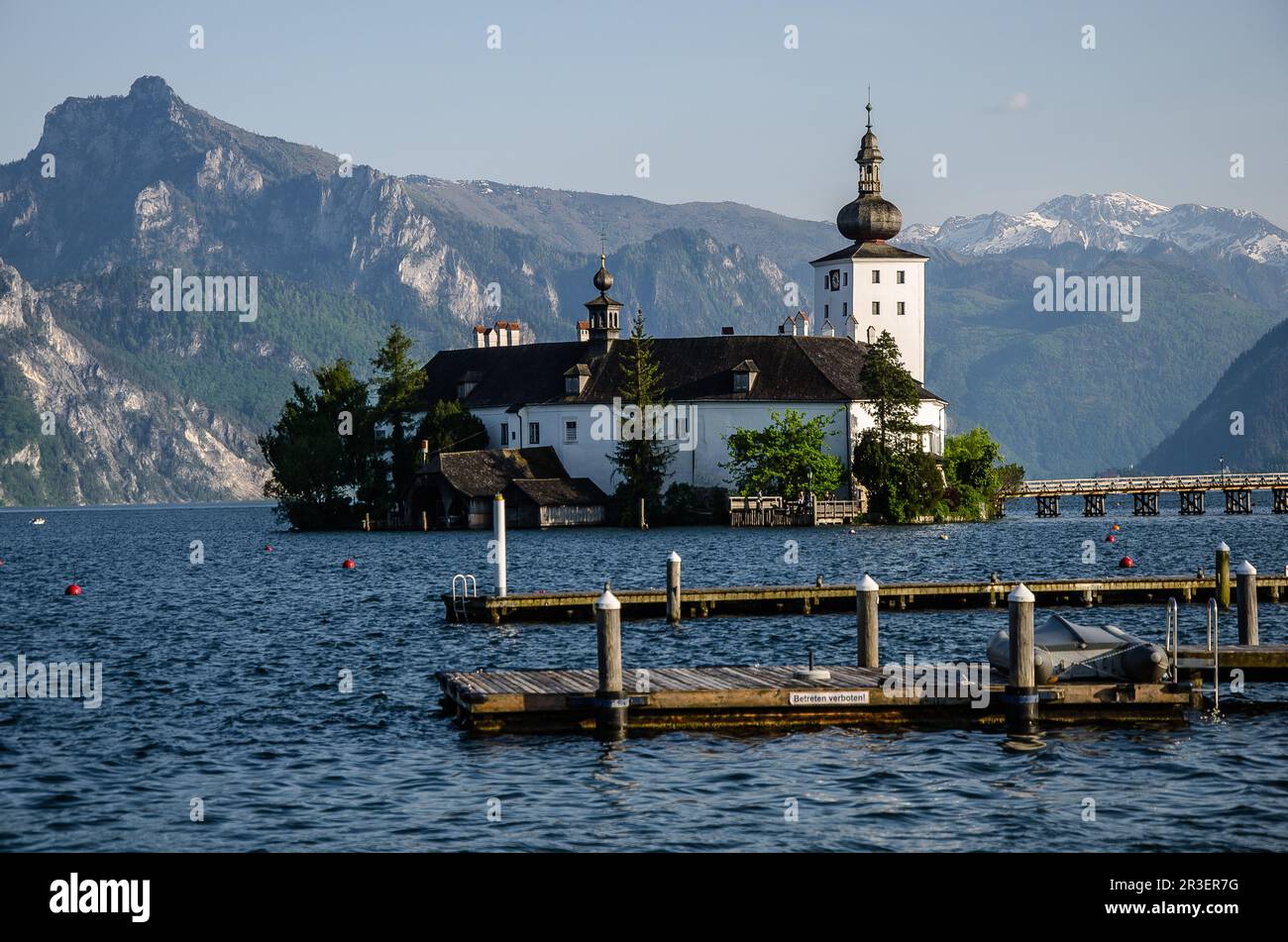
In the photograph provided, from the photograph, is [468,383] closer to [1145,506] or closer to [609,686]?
[1145,506]

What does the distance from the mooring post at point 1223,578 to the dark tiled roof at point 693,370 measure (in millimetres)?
67630

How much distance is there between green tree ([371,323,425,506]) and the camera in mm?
125944

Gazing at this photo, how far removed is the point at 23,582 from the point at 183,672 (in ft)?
139

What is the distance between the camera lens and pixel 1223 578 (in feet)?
165

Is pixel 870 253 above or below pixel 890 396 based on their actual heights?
above

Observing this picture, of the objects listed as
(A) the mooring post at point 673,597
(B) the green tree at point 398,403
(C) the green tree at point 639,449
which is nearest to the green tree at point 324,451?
(B) the green tree at point 398,403

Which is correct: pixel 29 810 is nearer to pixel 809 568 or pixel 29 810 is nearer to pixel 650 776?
pixel 650 776

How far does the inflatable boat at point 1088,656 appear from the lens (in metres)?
31.7

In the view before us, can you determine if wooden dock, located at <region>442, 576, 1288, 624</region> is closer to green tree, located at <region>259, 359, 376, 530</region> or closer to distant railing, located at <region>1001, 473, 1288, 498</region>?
green tree, located at <region>259, 359, 376, 530</region>

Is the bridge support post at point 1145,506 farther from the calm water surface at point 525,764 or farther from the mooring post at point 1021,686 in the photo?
the mooring post at point 1021,686

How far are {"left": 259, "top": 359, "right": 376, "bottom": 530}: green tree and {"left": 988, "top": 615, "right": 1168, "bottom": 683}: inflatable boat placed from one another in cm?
9420

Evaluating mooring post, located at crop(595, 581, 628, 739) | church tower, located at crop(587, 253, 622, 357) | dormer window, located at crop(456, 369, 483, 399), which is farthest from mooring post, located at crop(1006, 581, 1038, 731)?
dormer window, located at crop(456, 369, 483, 399)

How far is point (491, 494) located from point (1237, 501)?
229 ft

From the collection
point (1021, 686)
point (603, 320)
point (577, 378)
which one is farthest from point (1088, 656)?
point (603, 320)
